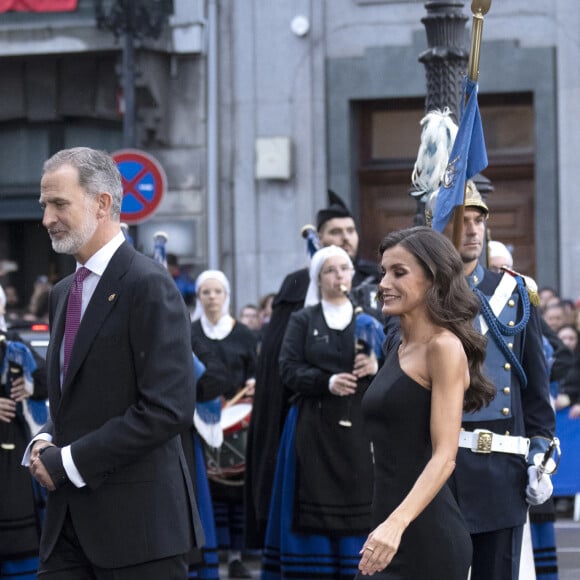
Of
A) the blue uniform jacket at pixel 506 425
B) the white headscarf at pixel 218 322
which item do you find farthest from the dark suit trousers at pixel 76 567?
the white headscarf at pixel 218 322

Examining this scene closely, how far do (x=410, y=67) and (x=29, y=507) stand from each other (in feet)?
33.8

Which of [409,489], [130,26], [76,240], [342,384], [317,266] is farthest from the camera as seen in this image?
[130,26]

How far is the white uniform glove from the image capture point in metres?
6.14

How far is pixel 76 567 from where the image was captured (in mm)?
5039

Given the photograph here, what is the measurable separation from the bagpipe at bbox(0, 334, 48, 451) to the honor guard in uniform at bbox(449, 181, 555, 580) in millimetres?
3467

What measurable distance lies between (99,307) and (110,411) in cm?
32

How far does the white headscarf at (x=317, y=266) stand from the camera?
931 centimetres

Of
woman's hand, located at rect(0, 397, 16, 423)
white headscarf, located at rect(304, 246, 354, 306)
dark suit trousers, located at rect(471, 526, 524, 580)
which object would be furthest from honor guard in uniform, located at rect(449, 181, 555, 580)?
woman's hand, located at rect(0, 397, 16, 423)

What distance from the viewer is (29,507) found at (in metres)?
9.40

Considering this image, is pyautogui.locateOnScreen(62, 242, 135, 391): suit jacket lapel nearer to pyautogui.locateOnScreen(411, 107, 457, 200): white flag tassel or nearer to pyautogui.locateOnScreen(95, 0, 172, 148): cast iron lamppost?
pyautogui.locateOnScreen(411, 107, 457, 200): white flag tassel

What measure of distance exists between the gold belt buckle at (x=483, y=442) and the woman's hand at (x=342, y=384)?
2.75 m

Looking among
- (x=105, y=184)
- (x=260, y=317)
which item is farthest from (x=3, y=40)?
(x=105, y=184)

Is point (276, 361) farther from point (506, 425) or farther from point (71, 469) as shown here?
point (71, 469)

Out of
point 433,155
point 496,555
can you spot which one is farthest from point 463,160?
point 496,555
